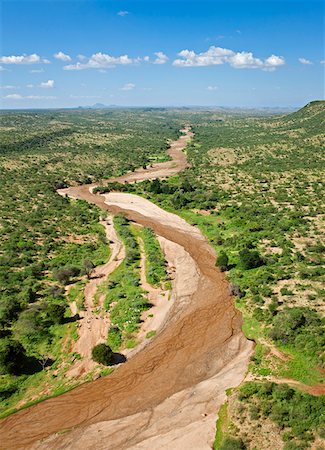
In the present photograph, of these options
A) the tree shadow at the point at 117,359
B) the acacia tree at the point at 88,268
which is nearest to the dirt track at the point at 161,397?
the tree shadow at the point at 117,359

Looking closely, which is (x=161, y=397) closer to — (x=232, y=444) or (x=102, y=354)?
(x=102, y=354)

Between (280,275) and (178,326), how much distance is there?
46.7ft

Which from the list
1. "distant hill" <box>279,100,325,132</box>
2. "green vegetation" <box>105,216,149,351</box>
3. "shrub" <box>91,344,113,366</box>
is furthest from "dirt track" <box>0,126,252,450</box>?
"distant hill" <box>279,100,325,132</box>

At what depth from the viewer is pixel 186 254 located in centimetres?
5259

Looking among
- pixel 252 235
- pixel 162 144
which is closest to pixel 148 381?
pixel 252 235

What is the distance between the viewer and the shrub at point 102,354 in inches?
1210

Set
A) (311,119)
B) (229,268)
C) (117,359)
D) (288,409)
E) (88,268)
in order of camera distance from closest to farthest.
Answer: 1. (288,409)
2. (117,359)
3. (88,268)
4. (229,268)
5. (311,119)

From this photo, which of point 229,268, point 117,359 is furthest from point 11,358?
point 229,268

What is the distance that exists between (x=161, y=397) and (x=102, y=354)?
6161 millimetres

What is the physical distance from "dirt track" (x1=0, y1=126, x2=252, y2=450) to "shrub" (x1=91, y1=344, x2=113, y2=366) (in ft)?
4.19

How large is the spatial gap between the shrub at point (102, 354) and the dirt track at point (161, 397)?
1.28m

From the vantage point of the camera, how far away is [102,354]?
30719 millimetres

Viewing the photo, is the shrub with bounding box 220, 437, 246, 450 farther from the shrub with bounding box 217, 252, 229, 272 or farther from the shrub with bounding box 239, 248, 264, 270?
the shrub with bounding box 217, 252, 229, 272

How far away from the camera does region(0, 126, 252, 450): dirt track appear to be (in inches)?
953
